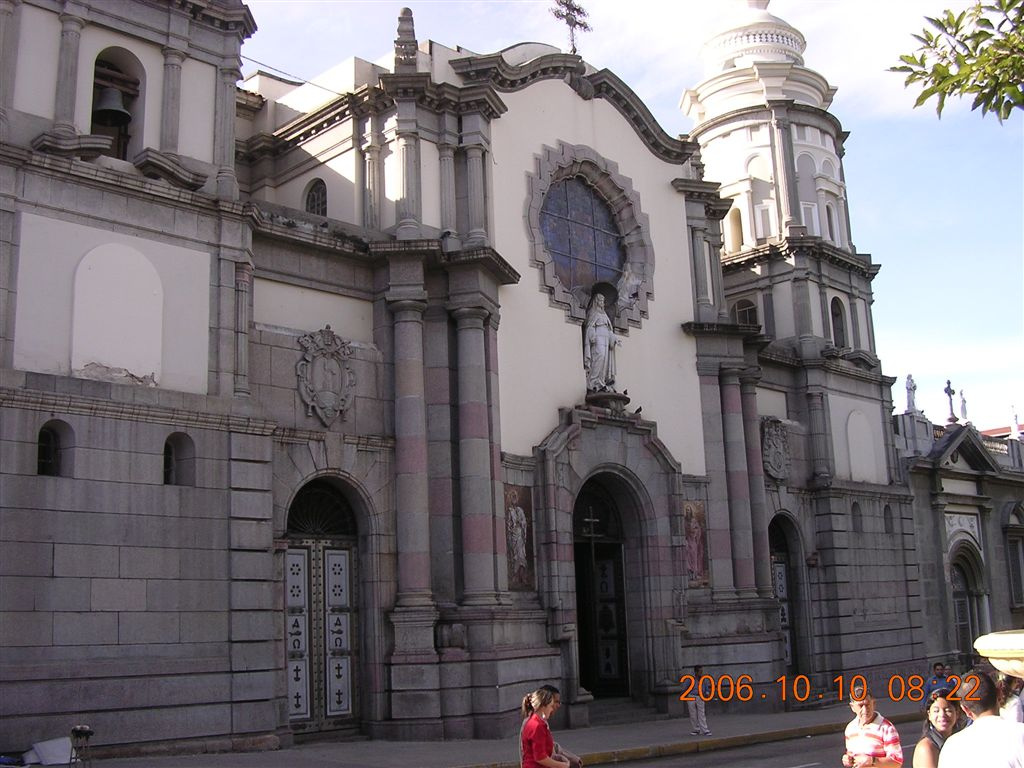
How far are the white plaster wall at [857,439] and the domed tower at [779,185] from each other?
4.81ft

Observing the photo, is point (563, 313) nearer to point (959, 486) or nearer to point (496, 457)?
point (496, 457)

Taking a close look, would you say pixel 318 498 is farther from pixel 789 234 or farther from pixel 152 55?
pixel 789 234

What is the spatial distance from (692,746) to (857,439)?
16.1 metres

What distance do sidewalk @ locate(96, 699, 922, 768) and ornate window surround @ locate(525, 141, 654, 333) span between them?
8848mm

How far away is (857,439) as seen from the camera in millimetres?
35375

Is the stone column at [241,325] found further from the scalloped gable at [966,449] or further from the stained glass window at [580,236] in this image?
the scalloped gable at [966,449]

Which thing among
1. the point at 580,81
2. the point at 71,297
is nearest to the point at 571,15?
the point at 580,81

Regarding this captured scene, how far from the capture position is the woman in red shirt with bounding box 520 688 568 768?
34.0ft

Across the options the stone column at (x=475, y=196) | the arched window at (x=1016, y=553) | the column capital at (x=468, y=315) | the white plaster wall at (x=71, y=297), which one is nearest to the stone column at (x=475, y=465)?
the column capital at (x=468, y=315)

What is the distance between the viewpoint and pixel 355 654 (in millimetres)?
22000

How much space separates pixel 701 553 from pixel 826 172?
1417cm

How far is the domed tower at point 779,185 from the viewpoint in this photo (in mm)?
35062

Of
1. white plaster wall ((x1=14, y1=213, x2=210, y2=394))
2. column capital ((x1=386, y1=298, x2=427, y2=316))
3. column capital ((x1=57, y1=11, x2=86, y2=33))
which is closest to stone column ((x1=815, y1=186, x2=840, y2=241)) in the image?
column capital ((x1=386, y1=298, x2=427, y2=316))

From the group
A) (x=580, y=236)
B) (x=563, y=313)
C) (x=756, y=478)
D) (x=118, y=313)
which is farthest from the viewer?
(x=756, y=478)
